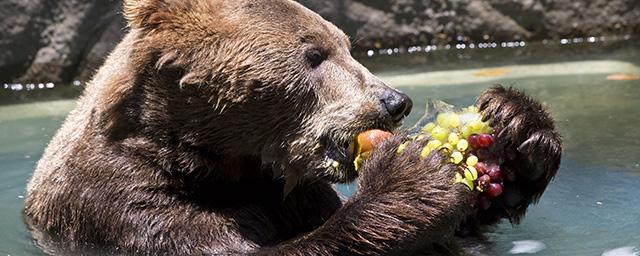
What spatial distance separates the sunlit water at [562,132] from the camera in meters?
5.48

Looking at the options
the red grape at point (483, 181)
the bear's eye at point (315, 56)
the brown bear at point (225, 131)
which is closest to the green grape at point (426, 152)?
the red grape at point (483, 181)

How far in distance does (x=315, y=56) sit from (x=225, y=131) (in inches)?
21.3

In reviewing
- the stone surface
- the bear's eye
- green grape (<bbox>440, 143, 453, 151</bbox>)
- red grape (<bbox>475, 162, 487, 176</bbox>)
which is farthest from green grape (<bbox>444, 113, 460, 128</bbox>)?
the stone surface

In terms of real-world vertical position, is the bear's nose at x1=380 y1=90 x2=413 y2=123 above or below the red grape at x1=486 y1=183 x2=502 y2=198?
above

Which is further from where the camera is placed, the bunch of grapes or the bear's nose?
the bear's nose

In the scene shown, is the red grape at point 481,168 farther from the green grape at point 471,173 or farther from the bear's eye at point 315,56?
the bear's eye at point 315,56

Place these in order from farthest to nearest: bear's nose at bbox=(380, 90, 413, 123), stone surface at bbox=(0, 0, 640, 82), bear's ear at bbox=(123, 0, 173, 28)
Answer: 1. stone surface at bbox=(0, 0, 640, 82)
2. bear's ear at bbox=(123, 0, 173, 28)
3. bear's nose at bbox=(380, 90, 413, 123)

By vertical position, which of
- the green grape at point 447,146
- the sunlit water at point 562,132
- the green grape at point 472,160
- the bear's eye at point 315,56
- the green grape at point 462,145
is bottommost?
the sunlit water at point 562,132

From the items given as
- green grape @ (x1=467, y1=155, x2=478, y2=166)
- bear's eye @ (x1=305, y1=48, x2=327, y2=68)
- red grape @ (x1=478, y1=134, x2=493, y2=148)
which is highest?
bear's eye @ (x1=305, y1=48, x2=327, y2=68)

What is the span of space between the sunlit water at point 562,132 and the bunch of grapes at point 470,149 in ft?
2.34

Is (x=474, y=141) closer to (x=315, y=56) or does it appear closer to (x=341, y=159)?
(x=341, y=159)

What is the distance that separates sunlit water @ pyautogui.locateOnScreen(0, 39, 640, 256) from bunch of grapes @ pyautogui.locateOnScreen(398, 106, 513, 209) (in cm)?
71

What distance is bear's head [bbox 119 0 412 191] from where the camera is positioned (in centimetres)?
509

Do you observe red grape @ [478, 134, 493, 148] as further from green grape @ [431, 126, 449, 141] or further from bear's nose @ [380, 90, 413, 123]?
bear's nose @ [380, 90, 413, 123]
